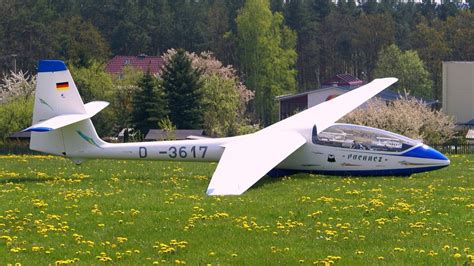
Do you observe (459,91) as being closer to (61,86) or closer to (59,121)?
(61,86)

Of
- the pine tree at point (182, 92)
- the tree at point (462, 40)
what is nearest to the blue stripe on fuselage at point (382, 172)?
the pine tree at point (182, 92)

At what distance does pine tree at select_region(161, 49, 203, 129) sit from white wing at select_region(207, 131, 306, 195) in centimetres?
4685

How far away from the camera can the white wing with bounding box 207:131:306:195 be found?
61.1 feet

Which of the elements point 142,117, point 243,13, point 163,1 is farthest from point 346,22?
point 142,117

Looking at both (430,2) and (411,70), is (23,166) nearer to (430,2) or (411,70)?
(411,70)

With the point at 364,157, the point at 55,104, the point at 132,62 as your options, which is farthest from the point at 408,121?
the point at 132,62

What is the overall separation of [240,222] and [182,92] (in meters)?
57.9

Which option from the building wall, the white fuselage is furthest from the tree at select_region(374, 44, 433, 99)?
the white fuselage

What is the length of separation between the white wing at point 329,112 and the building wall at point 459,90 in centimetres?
5187

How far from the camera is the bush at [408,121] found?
58.2m

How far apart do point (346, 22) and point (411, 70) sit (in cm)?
3317

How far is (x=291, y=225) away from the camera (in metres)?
16.2

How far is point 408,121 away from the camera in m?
57.9

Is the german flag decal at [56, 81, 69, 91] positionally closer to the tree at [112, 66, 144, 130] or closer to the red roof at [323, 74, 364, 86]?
the tree at [112, 66, 144, 130]
